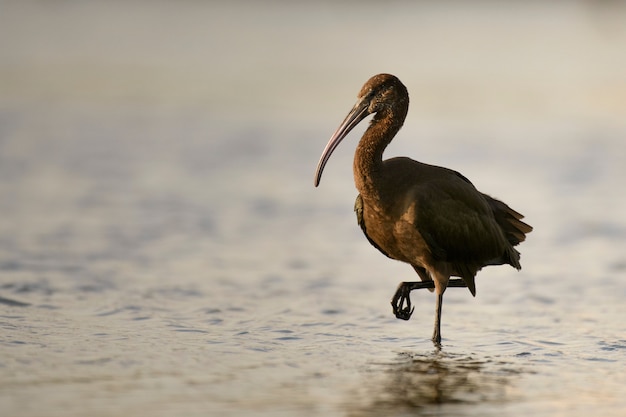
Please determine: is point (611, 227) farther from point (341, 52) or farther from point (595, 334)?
point (341, 52)

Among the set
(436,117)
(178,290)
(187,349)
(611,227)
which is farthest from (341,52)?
(187,349)

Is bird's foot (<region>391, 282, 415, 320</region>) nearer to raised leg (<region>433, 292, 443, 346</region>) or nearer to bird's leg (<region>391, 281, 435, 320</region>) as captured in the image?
bird's leg (<region>391, 281, 435, 320</region>)

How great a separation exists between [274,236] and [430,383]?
5929 mm

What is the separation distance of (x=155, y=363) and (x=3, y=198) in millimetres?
7392

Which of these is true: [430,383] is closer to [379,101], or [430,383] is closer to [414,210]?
[414,210]

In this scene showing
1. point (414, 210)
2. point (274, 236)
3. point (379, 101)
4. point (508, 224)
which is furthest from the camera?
point (274, 236)

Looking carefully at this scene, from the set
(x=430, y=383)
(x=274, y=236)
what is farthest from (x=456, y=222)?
(x=274, y=236)

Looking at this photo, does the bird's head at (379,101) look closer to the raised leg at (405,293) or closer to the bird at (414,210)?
the bird at (414,210)

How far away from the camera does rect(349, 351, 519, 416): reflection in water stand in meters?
7.30

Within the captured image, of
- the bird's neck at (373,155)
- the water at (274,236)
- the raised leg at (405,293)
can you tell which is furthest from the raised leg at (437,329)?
the bird's neck at (373,155)

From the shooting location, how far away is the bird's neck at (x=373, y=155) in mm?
8680

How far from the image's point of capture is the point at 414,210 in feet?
28.0

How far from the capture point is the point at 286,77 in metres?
28.1

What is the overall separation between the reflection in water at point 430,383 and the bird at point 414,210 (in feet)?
2.10
